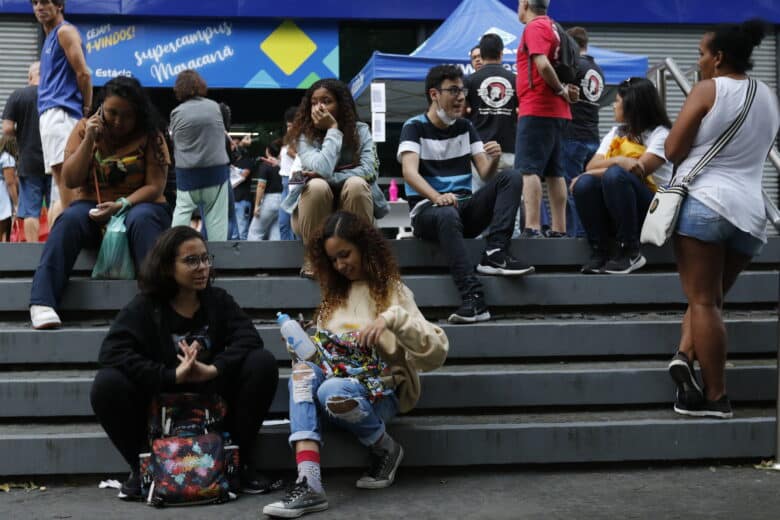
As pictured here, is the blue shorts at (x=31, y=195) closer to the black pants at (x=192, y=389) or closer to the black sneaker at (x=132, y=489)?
the black pants at (x=192, y=389)

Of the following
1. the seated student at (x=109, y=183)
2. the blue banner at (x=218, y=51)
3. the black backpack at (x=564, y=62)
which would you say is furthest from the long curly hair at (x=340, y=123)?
the blue banner at (x=218, y=51)

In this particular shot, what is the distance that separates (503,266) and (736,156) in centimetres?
141

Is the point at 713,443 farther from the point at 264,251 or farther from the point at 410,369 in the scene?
the point at 264,251

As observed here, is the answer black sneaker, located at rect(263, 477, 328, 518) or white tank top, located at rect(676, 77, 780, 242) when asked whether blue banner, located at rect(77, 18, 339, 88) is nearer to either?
white tank top, located at rect(676, 77, 780, 242)

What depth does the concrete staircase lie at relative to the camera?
4.76m

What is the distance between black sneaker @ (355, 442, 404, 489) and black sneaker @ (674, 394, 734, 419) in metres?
1.51

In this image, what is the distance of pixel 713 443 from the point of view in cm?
483

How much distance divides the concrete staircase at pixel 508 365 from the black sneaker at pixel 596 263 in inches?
3.8

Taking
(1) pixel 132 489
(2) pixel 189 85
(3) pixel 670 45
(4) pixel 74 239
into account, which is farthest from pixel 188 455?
(3) pixel 670 45

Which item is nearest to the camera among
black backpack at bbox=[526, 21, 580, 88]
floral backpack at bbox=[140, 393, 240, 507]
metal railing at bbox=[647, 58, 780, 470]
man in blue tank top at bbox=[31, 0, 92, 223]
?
floral backpack at bbox=[140, 393, 240, 507]

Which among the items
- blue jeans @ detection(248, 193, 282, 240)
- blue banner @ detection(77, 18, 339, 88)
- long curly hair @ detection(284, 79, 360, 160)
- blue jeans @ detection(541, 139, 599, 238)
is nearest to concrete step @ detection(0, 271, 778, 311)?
long curly hair @ detection(284, 79, 360, 160)

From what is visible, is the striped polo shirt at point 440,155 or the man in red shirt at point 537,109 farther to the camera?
the man in red shirt at point 537,109

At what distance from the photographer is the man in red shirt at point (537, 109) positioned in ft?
22.2

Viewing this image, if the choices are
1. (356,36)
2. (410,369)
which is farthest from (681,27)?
(410,369)
